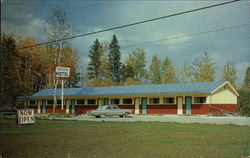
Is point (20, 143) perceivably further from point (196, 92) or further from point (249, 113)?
point (196, 92)

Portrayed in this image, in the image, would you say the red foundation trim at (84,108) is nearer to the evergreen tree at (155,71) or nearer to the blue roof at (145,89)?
the blue roof at (145,89)

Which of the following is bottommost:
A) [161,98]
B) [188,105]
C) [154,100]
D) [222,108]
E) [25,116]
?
[222,108]

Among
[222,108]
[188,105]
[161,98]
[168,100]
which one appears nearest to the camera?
[222,108]

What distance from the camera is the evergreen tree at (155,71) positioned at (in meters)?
30.3

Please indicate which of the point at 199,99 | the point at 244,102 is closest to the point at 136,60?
the point at 244,102

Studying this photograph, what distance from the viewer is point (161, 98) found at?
34.0 m

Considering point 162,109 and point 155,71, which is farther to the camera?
point 162,109

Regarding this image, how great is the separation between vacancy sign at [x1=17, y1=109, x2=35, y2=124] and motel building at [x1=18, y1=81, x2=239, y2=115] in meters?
12.3

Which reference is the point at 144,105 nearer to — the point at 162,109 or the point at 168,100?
the point at 162,109

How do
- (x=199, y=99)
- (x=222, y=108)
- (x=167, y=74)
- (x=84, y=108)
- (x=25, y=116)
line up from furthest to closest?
1. (x=84, y=108)
2. (x=167, y=74)
3. (x=199, y=99)
4. (x=222, y=108)
5. (x=25, y=116)

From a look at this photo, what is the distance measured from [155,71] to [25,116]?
21033 mm

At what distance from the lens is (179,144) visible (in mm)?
9992

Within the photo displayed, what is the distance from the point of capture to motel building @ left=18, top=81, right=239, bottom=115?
99.9 feet

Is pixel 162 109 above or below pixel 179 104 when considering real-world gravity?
below
